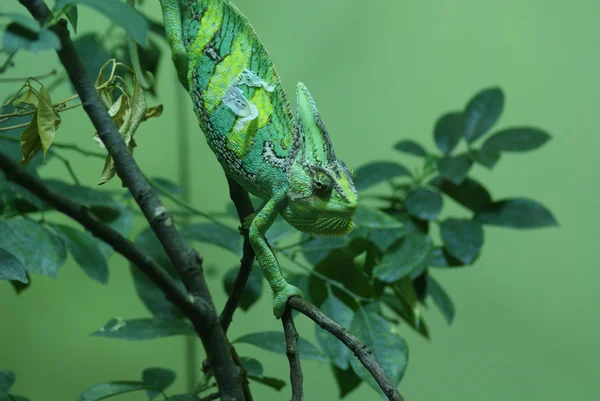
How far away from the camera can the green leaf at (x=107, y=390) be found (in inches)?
30.0

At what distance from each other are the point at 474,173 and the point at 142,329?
1226 millimetres

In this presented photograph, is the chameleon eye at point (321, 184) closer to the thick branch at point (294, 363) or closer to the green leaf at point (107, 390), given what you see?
the thick branch at point (294, 363)

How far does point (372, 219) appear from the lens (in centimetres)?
101

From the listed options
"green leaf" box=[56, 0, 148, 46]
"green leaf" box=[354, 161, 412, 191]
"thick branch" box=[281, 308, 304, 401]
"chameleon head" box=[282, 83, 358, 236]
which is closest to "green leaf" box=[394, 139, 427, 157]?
"green leaf" box=[354, 161, 412, 191]

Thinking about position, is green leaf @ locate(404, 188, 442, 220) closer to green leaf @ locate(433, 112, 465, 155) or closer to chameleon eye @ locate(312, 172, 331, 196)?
green leaf @ locate(433, 112, 465, 155)

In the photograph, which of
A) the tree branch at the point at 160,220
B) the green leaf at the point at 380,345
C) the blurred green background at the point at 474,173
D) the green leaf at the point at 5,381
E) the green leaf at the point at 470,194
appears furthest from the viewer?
the blurred green background at the point at 474,173

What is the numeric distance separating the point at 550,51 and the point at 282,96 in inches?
47.0

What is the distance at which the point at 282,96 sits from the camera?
0.72m

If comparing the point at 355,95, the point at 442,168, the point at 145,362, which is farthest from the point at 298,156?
the point at 145,362

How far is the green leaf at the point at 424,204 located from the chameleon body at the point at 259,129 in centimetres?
55

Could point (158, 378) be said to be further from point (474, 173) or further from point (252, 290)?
point (474, 173)

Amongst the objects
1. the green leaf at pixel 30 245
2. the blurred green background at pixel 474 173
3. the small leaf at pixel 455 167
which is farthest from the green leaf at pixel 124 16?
the blurred green background at pixel 474 173

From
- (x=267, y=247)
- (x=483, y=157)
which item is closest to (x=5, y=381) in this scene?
(x=267, y=247)

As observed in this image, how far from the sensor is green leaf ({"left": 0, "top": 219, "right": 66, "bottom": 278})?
0.76 meters
